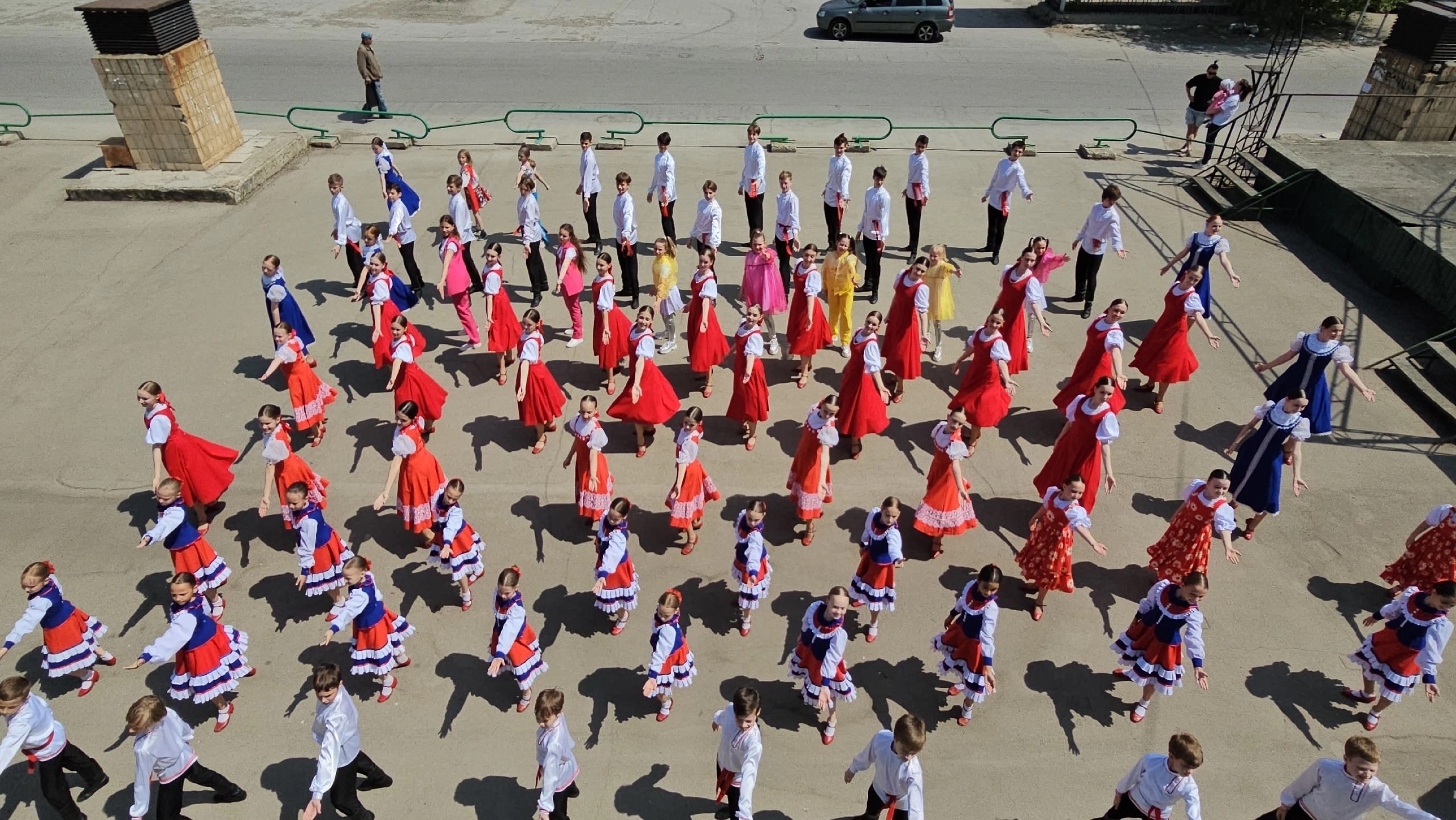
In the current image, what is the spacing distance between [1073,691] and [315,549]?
6.86 meters

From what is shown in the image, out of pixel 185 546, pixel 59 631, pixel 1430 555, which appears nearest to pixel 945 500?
pixel 1430 555

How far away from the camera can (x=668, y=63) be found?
23.1 metres

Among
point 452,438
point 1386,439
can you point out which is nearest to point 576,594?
point 452,438

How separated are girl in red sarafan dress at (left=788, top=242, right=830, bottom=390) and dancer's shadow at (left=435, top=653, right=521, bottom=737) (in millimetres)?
5430

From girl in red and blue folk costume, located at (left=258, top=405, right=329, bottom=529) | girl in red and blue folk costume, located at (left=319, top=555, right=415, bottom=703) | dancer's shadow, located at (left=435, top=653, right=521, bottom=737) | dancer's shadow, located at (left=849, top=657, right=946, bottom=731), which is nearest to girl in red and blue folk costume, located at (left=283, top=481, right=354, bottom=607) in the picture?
girl in red and blue folk costume, located at (left=258, top=405, right=329, bottom=529)

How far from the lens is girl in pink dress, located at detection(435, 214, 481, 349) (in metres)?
11.2

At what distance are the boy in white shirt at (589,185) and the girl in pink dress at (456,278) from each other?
2471 millimetres

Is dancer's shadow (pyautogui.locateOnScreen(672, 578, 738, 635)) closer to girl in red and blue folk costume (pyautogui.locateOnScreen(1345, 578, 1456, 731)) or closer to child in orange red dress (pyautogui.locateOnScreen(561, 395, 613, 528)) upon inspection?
child in orange red dress (pyautogui.locateOnScreen(561, 395, 613, 528))

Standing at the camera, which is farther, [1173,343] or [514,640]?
[1173,343]

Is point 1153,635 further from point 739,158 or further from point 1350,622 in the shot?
point 739,158

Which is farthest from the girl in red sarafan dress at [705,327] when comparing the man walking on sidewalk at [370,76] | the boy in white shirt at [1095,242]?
the man walking on sidewalk at [370,76]

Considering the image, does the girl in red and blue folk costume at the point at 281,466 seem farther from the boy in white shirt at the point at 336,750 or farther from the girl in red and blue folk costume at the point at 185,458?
the boy in white shirt at the point at 336,750

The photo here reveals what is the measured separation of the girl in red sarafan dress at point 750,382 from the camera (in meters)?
9.66

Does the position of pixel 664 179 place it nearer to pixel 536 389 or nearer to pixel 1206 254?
pixel 536 389
